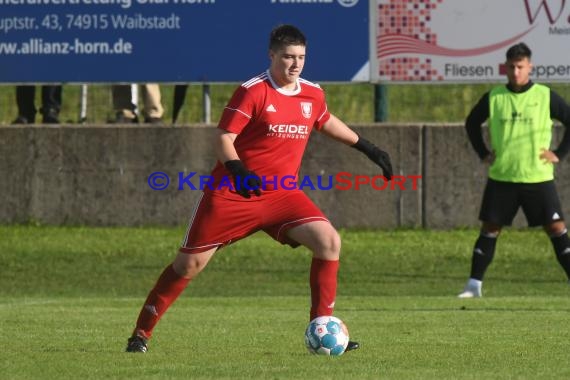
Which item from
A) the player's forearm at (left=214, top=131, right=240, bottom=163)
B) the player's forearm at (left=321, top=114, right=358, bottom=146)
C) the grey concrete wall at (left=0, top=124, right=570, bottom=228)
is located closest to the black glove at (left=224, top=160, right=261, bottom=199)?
the player's forearm at (left=214, top=131, right=240, bottom=163)

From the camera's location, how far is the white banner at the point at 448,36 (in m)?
18.4

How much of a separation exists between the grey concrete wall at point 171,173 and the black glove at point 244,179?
9814 mm

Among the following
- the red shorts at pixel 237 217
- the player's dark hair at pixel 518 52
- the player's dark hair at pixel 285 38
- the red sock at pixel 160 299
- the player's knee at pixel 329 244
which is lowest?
the red sock at pixel 160 299

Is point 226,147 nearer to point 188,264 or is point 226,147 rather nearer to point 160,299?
point 188,264

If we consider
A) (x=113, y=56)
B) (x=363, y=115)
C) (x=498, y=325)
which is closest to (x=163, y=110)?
(x=113, y=56)

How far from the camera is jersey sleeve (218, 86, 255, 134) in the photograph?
8.71 meters

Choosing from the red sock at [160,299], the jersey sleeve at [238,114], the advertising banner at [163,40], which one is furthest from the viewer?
the advertising banner at [163,40]

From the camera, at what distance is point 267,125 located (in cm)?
882

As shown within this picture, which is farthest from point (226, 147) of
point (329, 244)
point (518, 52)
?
point (518, 52)

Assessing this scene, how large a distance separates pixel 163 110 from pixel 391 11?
11.6 feet

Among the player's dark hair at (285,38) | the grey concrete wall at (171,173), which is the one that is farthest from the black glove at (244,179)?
the grey concrete wall at (171,173)

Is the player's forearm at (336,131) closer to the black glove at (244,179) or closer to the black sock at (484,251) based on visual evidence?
the black glove at (244,179)

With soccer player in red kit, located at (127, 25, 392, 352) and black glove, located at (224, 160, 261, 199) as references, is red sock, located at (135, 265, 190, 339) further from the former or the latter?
black glove, located at (224, 160, 261, 199)

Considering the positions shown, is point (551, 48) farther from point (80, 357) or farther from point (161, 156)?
point (80, 357)
